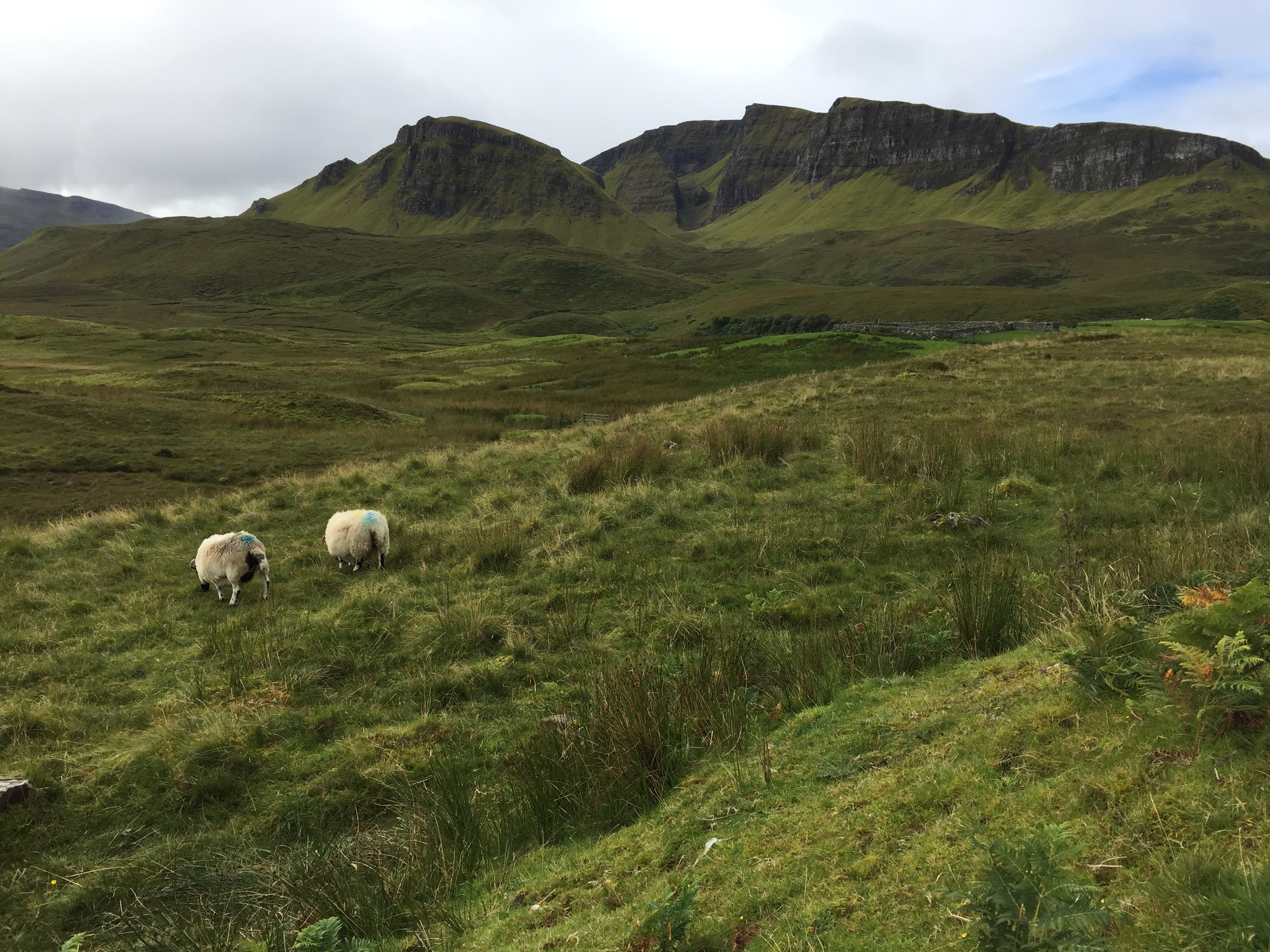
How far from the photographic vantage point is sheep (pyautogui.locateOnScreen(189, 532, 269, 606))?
9875mm

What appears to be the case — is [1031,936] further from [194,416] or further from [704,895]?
[194,416]

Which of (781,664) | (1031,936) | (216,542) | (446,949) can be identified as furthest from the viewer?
(216,542)

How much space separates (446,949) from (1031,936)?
279cm

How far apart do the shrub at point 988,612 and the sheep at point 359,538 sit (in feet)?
26.9

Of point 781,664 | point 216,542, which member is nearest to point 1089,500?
point 781,664

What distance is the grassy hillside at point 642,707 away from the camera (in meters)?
3.16

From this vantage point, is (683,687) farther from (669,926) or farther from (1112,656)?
(1112,656)

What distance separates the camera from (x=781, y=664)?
637 cm

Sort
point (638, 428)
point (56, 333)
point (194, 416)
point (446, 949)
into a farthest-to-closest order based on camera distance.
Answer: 1. point (56, 333)
2. point (194, 416)
3. point (638, 428)
4. point (446, 949)

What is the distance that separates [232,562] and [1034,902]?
10.4 meters

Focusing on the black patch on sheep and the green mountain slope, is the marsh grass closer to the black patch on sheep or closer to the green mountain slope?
the black patch on sheep

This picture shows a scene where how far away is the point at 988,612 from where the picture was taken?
6270mm

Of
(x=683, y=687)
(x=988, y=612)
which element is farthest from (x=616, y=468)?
(x=988, y=612)

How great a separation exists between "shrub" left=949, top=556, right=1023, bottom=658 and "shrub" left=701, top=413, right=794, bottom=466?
6.95 metres
